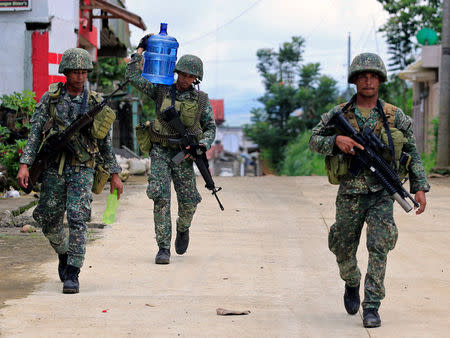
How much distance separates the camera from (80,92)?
6418 mm

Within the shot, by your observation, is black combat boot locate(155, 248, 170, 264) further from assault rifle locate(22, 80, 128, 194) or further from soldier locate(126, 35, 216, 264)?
assault rifle locate(22, 80, 128, 194)

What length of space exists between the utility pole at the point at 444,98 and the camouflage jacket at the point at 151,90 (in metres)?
13.3

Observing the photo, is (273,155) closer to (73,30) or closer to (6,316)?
(73,30)

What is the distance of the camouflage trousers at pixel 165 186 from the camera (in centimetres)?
754

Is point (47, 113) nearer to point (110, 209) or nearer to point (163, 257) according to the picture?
point (110, 209)

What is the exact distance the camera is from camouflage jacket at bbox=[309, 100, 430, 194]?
214 inches

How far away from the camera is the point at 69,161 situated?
6242 millimetres

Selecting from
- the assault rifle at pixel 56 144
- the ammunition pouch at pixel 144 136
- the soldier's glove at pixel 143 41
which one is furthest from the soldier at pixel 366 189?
the soldier's glove at pixel 143 41

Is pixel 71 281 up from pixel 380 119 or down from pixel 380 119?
down

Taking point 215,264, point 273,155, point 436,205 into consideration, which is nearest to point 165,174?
point 215,264

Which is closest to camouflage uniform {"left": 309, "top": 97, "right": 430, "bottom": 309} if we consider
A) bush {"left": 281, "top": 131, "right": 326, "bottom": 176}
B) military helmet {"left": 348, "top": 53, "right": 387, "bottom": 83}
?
military helmet {"left": 348, "top": 53, "right": 387, "bottom": 83}

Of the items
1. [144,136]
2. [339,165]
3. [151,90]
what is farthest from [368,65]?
[144,136]

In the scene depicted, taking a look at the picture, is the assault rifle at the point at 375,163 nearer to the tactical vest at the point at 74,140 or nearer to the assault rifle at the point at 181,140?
the tactical vest at the point at 74,140

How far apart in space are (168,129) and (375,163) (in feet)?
8.88
